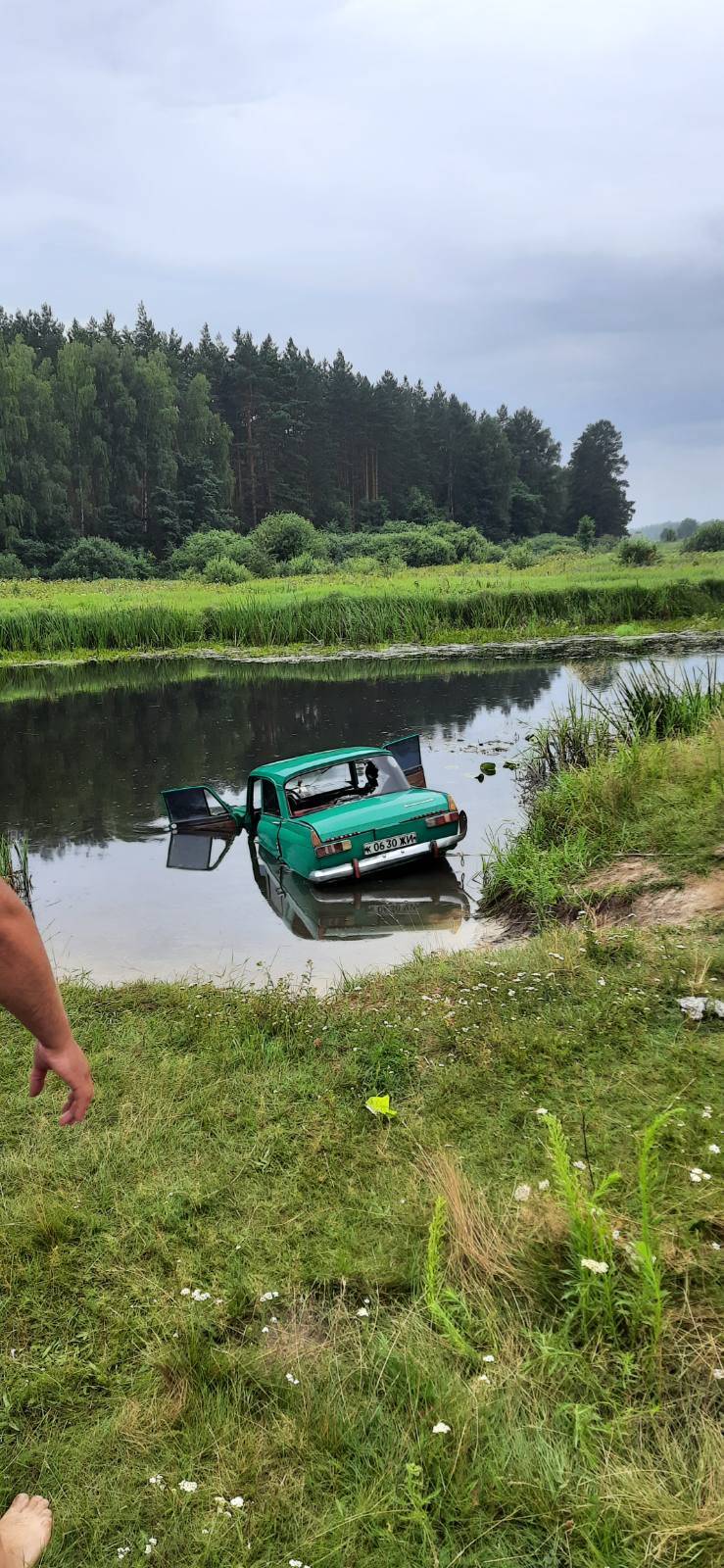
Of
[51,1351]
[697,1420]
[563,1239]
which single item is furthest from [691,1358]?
[51,1351]

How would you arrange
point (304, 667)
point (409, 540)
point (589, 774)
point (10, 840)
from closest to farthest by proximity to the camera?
point (589, 774), point (10, 840), point (304, 667), point (409, 540)

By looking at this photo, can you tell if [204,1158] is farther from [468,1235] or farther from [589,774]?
[589,774]

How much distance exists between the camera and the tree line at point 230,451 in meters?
73.9

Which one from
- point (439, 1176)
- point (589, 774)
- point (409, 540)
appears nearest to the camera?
point (439, 1176)

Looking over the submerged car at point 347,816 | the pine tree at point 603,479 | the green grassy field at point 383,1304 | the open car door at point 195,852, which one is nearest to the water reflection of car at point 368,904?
the submerged car at point 347,816

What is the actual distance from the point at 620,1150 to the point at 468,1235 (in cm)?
98

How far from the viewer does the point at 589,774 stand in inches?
434

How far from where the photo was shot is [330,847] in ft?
33.7

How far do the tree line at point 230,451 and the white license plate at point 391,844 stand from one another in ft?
217

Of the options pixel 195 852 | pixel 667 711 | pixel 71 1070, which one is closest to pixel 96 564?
pixel 195 852

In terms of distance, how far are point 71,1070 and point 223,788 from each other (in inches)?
541

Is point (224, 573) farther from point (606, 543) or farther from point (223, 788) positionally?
point (606, 543)

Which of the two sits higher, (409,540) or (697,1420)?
(409,540)

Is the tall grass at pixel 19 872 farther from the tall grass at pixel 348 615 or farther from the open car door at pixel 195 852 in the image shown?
the tall grass at pixel 348 615
